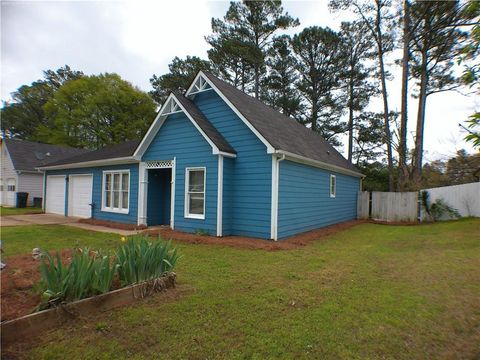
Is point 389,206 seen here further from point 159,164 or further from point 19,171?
point 19,171

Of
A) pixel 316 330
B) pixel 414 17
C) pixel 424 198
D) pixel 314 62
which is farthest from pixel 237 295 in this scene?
pixel 314 62

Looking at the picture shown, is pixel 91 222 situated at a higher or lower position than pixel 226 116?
lower

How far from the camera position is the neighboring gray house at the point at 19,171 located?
23.1 m

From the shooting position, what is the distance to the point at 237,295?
4.43m

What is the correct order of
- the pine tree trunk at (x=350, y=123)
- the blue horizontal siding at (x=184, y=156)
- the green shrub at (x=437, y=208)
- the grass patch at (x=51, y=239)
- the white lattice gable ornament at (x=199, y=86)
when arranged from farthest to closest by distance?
the pine tree trunk at (x=350, y=123)
the green shrub at (x=437, y=208)
the white lattice gable ornament at (x=199, y=86)
the blue horizontal siding at (x=184, y=156)
the grass patch at (x=51, y=239)

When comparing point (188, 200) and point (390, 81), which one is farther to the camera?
point (390, 81)

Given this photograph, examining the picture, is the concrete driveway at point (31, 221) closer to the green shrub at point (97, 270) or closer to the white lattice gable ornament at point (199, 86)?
the white lattice gable ornament at point (199, 86)

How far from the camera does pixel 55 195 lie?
16891 millimetres

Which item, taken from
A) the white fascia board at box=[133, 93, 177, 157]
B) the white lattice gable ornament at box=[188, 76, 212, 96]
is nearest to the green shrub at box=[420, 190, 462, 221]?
the white lattice gable ornament at box=[188, 76, 212, 96]

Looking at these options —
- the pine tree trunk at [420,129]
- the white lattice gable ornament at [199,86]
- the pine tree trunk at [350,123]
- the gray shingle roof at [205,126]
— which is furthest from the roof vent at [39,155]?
the pine tree trunk at [420,129]

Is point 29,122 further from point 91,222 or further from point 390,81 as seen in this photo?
point 390,81

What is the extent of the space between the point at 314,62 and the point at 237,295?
88.7ft

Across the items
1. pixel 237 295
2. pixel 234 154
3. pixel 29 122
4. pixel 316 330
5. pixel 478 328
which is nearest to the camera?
pixel 316 330

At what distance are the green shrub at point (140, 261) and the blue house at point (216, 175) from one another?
5.03 metres
